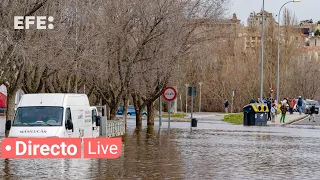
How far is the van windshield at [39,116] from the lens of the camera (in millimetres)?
27891

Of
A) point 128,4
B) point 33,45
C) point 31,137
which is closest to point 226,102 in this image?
point 128,4

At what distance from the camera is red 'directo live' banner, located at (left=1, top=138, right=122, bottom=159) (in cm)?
2414

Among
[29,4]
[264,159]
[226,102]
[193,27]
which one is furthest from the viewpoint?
[226,102]

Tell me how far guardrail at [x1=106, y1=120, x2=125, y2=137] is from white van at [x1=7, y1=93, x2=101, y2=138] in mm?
9905

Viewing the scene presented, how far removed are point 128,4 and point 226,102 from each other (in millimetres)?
57169

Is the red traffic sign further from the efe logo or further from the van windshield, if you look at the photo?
the van windshield

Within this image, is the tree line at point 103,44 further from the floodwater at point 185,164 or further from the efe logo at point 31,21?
the floodwater at point 185,164

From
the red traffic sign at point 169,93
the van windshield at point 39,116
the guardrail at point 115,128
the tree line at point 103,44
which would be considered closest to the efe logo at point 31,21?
the tree line at point 103,44

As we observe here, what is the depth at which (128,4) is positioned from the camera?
144 ft

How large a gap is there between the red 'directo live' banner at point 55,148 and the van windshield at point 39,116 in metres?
1.12

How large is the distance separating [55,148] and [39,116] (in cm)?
331

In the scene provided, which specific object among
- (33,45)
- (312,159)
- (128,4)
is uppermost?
(128,4)

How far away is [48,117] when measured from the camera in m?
28.3

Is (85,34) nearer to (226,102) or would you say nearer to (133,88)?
(133,88)
